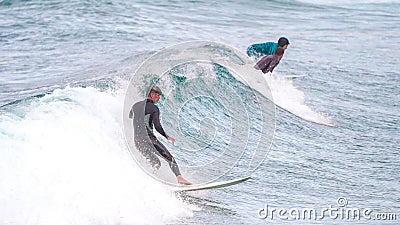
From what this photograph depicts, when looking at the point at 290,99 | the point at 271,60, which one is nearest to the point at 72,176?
the point at 271,60

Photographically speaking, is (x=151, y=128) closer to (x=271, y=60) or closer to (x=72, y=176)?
(x=72, y=176)

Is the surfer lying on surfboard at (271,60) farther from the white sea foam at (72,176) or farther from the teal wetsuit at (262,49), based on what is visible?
the white sea foam at (72,176)

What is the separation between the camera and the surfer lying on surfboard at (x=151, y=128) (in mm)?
7738

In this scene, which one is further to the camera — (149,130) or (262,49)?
(262,49)

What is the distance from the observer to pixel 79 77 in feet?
49.4

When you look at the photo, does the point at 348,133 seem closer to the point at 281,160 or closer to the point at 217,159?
the point at 281,160

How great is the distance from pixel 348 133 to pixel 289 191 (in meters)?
3.42

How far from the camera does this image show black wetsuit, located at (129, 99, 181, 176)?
7742 millimetres

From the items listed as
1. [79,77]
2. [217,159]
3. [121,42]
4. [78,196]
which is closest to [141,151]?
[78,196]

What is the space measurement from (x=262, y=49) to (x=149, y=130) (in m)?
7.14

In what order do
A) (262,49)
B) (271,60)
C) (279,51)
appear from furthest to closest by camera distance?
1. (262,49)
2. (271,60)
3. (279,51)

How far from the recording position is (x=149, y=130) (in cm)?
780

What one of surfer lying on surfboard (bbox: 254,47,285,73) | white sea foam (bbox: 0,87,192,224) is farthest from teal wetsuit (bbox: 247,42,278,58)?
white sea foam (bbox: 0,87,192,224)

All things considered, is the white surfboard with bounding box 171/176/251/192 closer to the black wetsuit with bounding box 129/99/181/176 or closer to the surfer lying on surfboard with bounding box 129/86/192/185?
the surfer lying on surfboard with bounding box 129/86/192/185
